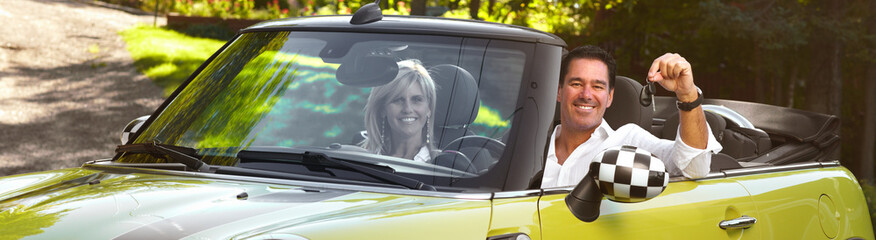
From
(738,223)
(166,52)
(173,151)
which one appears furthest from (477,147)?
(166,52)

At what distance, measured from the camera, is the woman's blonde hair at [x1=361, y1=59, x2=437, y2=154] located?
3.65 m

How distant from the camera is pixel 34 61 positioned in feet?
65.2

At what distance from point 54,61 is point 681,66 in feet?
61.4

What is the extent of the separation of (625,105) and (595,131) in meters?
0.45

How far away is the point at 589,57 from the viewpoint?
4117mm

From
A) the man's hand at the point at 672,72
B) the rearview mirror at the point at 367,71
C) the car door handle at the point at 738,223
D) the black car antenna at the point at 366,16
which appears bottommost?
the car door handle at the point at 738,223

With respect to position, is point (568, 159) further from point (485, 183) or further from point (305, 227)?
point (305, 227)

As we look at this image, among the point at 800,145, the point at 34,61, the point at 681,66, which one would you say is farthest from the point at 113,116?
the point at 681,66

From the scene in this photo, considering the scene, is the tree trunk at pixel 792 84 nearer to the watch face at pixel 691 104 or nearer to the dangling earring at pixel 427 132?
the watch face at pixel 691 104

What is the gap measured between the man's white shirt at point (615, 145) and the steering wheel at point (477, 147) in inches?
20.5

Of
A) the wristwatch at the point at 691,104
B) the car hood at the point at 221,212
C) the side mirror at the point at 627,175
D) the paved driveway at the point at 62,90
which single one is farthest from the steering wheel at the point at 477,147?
the paved driveway at the point at 62,90

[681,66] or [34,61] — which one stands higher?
[681,66]

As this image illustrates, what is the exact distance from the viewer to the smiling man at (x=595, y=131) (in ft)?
12.9

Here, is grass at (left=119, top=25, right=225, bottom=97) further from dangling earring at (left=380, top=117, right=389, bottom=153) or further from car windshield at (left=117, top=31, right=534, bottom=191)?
dangling earring at (left=380, top=117, right=389, bottom=153)
